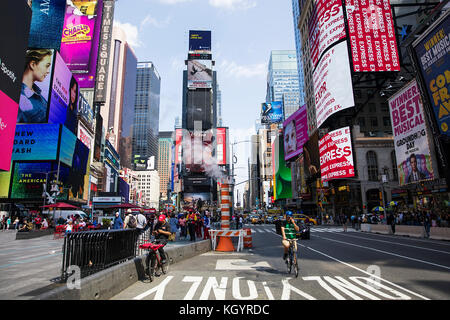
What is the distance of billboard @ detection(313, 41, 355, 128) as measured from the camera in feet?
132

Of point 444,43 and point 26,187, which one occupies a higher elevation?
point 444,43

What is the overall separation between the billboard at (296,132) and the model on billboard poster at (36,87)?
59567 mm

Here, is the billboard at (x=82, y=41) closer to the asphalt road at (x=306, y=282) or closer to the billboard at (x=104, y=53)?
the billboard at (x=104, y=53)

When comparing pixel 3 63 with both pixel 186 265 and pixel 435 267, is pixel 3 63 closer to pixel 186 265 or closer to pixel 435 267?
pixel 186 265

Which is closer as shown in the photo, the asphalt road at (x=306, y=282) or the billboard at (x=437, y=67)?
the asphalt road at (x=306, y=282)

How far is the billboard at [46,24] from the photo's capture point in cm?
6800

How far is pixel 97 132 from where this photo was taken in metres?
98.2

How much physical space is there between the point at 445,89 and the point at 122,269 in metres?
21.9

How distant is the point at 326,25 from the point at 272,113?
84639 mm

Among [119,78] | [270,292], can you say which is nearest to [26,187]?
[270,292]

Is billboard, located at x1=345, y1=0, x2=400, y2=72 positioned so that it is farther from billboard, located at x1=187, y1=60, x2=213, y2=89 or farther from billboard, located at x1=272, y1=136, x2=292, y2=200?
billboard, located at x1=187, y1=60, x2=213, y2=89

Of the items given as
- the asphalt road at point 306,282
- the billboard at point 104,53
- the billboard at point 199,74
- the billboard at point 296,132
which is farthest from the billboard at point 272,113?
the asphalt road at point 306,282

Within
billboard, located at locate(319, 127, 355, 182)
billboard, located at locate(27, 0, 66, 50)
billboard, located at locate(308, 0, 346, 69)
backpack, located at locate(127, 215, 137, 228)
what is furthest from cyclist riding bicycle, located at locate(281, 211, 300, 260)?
billboard, located at locate(27, 0, 66, 50)

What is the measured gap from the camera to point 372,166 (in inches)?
1994
